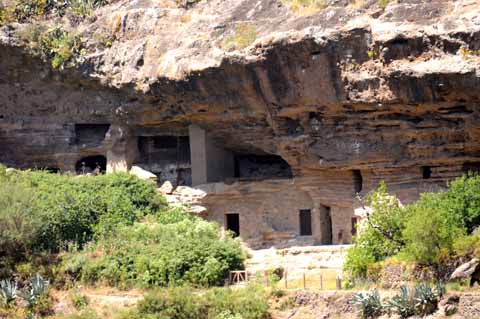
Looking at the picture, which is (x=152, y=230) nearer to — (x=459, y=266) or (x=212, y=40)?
(x=212, y=40)

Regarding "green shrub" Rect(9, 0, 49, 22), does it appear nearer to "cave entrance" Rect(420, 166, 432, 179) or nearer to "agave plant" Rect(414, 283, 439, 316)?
"cave entrance" Rect(420, 166, 432, 179)

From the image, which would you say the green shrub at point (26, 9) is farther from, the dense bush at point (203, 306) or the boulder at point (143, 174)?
the dense bush at point (203, 306)

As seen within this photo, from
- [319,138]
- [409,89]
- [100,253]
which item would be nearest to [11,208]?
[100,253]

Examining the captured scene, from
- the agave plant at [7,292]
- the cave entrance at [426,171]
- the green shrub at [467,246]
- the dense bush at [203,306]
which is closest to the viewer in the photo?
the green shrub at [467,246]

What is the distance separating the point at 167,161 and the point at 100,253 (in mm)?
6286

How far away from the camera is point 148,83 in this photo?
3528 cm

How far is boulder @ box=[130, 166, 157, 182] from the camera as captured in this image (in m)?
37.2

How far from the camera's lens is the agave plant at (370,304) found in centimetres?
2742

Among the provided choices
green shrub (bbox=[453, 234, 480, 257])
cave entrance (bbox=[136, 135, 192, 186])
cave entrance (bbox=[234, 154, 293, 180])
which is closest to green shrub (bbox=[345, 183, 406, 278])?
green shrub (bbox=[453, 234, 480, 257])

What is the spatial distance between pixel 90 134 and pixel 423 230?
13753mm

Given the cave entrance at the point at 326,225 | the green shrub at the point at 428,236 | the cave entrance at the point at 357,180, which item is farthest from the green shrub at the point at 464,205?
the cave entrance at the point at 326,225

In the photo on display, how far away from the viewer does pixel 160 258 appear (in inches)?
1227

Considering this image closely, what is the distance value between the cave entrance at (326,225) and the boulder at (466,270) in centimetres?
830

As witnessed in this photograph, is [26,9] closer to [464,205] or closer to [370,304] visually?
[464,205]
